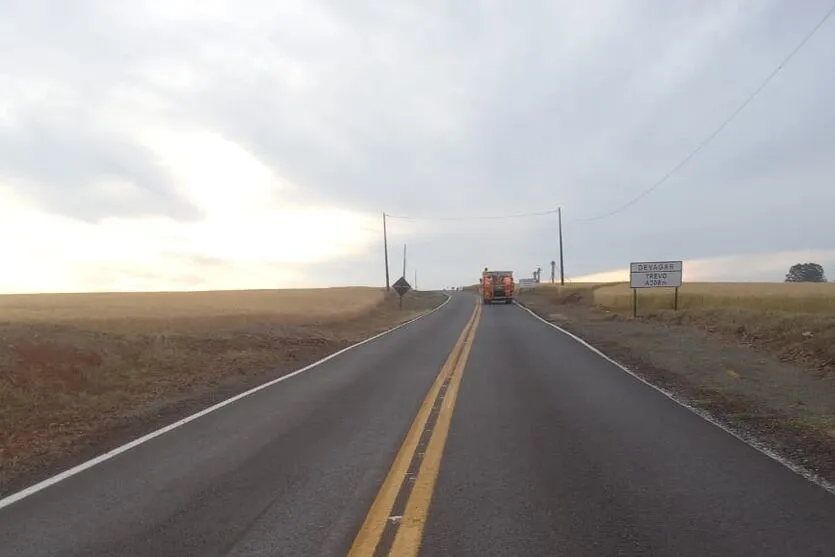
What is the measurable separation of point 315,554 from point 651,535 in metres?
2.43

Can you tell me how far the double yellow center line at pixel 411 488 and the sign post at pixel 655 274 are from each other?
87.4 feet

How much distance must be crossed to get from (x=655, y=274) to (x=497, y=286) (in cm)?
2916

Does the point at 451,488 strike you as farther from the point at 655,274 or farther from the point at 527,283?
the point at 527,283

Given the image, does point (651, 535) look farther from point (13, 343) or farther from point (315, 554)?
point (13, 343)

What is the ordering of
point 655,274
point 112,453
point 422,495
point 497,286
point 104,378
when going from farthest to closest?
point 497,286 < point 655,274 < point 104,378 < point 112,453 < point 422,495

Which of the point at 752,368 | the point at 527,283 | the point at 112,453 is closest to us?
the point at 112,453

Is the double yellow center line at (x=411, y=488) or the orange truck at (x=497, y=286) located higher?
the orange truck at (x=497, y=286)

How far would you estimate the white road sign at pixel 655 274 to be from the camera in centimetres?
3519

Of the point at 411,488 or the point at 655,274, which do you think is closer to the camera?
the point at 411,488

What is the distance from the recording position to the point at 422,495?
19.9 ft

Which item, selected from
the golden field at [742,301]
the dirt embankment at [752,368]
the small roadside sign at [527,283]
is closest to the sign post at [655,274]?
the golden field at [742,301]

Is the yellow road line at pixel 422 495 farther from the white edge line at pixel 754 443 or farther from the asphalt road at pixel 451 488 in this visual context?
the white edge line at pixel 754 443

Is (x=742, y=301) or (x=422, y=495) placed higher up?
(x=742, y=301)

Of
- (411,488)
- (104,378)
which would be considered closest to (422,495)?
(411,488)
